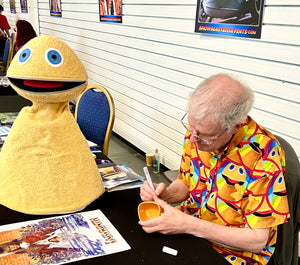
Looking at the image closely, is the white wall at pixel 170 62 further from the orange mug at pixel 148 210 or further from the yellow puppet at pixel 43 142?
the yellow puppet at pixel 43 142

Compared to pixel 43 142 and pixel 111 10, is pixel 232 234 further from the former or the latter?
pixel 111 10

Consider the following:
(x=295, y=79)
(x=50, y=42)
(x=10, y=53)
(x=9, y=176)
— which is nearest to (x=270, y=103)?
(x=295, y=79)

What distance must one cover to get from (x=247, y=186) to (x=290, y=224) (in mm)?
247

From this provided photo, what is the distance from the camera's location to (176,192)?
147 centimetres

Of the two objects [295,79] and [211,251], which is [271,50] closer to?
[295,79]

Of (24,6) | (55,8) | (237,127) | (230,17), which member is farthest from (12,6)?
(237,127)

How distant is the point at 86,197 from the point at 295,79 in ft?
4.90

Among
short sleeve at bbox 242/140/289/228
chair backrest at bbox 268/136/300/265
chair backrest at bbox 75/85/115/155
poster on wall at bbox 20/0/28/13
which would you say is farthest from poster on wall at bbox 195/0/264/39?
poster on wall at bbox 20/0/28/13

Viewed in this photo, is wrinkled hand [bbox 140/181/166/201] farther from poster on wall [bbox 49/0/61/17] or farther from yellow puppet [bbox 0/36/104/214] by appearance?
poster on wall [bbox 49/0/61/17]

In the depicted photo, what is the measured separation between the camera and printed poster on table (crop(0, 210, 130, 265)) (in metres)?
0.95

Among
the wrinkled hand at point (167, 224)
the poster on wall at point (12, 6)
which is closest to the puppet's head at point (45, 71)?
the wrinkled hand at point (167, 224)

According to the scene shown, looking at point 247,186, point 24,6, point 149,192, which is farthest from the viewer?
point 24,6

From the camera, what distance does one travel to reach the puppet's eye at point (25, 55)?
3.60 feet

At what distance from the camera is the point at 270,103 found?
215cm
